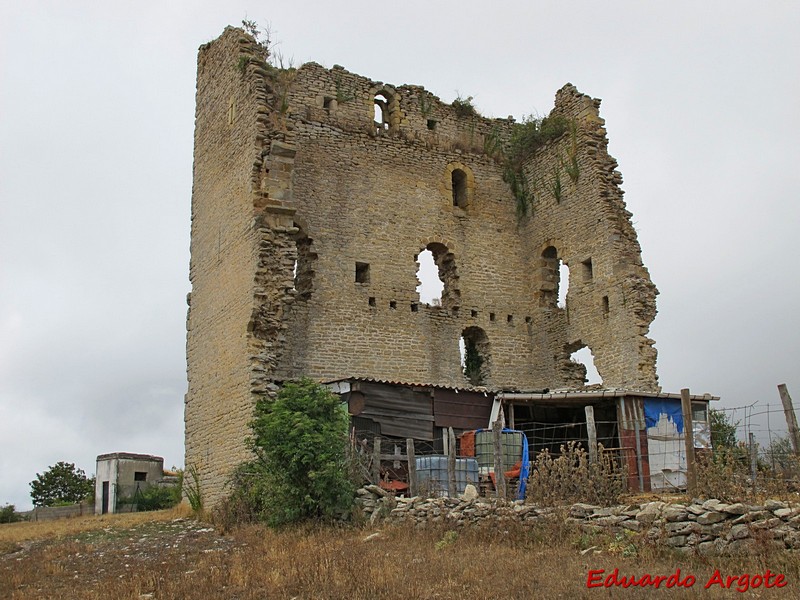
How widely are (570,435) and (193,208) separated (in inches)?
375

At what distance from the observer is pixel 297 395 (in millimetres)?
12586

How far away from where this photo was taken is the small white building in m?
23.7

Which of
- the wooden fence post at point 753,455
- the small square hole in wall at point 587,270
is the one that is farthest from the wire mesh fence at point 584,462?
the small square hole in wall at point 587,270

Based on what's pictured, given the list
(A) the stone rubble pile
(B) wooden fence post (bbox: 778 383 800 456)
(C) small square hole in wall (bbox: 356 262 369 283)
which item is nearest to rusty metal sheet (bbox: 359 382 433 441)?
(A) the stone rubble pile

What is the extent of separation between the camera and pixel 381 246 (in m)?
18.0

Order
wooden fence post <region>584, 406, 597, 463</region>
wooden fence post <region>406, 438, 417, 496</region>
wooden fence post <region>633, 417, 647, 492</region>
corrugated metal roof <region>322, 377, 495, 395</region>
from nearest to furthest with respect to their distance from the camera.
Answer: wooden fence post <region>584, 406, 597, 463</region>
wooden fence post <region>406, 438, 417, 496</region>
wooden fence post <region>633, 417, 647, 492</region>
corrugated metal roof <region>322, 377, 495, 395</region>

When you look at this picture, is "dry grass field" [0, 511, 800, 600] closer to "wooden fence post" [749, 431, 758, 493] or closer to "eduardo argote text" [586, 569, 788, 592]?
"eduardo argote text" [586, 569, 788, 592]

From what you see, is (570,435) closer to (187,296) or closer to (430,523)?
(430,523)

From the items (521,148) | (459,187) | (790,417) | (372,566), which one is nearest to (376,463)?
(372,566)

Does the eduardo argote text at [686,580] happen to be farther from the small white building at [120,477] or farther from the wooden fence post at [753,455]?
the small white building at [120,477]

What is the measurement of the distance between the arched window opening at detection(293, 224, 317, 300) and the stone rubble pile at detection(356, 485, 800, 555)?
693 centimetres

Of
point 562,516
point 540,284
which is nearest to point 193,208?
point 540,284

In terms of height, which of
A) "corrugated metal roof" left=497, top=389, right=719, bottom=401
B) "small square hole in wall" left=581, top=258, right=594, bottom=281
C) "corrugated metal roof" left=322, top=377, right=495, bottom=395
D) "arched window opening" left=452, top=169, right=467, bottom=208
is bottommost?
"corrugated metal roof" left=497, top=389, right=719, bottom=401

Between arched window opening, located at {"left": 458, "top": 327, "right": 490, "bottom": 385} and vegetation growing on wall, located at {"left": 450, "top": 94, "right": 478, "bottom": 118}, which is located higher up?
vegetation growing on wall, located at {"left": 450, "top": 94, "right": 478, "bottom": 118}
